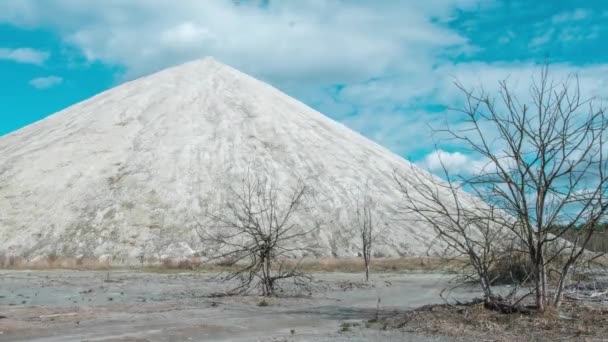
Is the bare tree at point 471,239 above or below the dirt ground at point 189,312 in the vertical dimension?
above

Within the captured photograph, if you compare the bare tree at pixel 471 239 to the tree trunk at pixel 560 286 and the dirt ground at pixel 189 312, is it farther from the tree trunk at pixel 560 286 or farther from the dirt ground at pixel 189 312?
the dirt ground at pixel 189 312

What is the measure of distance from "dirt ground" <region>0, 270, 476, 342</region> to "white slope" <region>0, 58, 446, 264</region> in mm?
22189

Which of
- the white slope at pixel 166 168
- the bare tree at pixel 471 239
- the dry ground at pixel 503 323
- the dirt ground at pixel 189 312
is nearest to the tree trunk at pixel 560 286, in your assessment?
the dry ground at pixel 503 323

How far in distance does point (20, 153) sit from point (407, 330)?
5406 cm

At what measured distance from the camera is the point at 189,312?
15.0 meters

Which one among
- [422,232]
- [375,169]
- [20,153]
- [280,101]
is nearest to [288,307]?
[422,232]

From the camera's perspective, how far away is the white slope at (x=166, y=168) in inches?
1837

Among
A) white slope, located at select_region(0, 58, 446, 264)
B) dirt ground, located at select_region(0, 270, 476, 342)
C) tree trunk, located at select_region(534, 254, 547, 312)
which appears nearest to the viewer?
dirt ground, located at select_region(0, 270, 476, 342)

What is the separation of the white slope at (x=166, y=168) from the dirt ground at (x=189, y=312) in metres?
22.2

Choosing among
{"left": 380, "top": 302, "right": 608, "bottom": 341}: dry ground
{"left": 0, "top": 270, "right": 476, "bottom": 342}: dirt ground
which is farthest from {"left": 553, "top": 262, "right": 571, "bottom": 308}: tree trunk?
{"left": 0, "top": 270, "right": 476, "bottom": 342}: dirt ground

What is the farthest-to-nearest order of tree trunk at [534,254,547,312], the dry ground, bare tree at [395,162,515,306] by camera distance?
bare tree at [395,162,515,306] → tree trunk at [534,254,547,312] → the dry ground

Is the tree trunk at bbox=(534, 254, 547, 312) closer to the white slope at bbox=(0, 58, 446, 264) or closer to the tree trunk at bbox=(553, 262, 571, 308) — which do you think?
the tree trunk at bbox=(553, 262, 571, 308)

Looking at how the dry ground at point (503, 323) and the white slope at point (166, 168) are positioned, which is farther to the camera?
the white slope at point (166, 168)

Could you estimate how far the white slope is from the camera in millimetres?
46656
